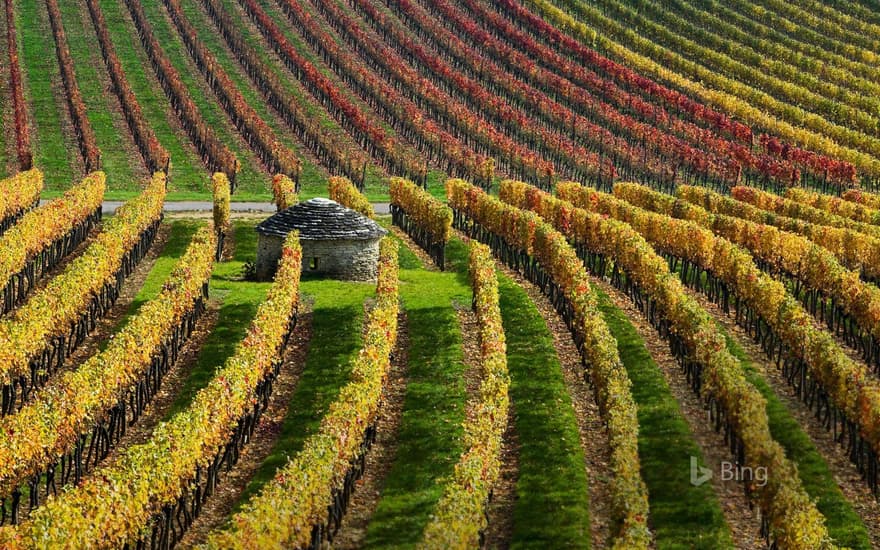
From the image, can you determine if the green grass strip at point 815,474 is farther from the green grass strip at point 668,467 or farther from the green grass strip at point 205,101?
the green grass strip at point 205,101

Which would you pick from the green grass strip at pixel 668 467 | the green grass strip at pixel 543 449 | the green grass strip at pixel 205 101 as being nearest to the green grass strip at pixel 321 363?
the green grass strip at pixel 543 449

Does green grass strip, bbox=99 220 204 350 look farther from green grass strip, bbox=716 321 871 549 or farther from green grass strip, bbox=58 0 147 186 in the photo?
green grass strip, bbox=716 321 871 549

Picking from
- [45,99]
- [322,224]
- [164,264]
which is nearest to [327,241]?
[322,224]

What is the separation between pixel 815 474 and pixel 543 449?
8.72 metres

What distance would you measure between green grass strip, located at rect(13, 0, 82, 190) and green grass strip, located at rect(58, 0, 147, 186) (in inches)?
87.3

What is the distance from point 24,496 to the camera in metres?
37.9

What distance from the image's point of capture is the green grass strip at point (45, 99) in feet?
346

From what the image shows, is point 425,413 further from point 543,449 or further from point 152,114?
point 152,114

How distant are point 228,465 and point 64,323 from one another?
1242 cm

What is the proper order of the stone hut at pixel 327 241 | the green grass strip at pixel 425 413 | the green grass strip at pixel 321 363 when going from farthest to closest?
the stone hut at pixel 327 241 → the green grass strip at pixel 321 363 → the green grass strip at pixel 425 413

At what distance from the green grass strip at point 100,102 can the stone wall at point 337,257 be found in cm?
3935

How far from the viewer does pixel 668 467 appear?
41156 mm

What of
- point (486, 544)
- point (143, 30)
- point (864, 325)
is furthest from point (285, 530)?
point (143, 30)

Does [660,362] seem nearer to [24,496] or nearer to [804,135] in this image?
[24,496]
